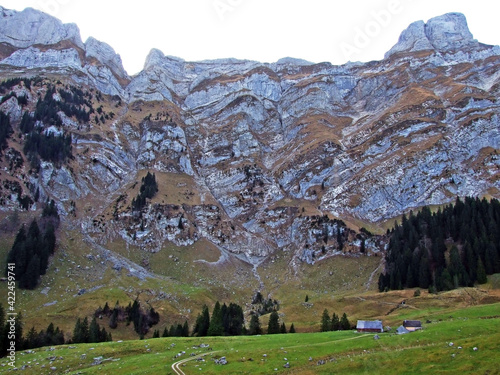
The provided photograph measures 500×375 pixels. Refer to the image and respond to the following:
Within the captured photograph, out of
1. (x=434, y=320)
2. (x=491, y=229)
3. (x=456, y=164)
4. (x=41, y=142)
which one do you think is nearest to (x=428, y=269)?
(x=491, y=229)

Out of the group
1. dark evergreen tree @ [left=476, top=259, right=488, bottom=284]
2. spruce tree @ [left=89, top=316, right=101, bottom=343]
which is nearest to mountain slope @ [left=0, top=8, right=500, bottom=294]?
dark evergreen tree @ [left=476, top=259, right=488, bottom=284]

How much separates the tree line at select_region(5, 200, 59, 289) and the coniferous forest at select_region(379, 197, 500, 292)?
104159 millimetres

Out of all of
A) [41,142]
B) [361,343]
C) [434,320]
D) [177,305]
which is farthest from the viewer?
[41,142]

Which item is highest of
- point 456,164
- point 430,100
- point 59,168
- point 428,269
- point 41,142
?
point 430,100

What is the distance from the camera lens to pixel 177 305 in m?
106

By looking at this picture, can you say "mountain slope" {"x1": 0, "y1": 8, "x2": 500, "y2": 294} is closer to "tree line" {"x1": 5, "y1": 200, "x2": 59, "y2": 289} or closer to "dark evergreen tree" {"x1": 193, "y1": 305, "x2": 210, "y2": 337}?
"tree line" {"x1": 5, "y1": 200, "x2": 59, "y2": 289}

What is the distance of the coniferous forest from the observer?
85500 millimetres

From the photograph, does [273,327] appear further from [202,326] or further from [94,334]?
[94,334]

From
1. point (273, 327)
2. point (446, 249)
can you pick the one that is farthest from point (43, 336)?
point (446, 249)

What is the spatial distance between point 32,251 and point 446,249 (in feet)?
413

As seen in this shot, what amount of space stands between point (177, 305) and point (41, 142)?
108 meters

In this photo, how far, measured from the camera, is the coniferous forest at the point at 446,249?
8550cm

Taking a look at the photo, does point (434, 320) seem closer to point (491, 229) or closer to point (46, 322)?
point (491, 229)

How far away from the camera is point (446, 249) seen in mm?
99000
